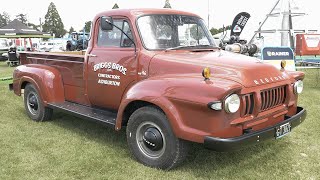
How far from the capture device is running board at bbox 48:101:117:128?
4.82m

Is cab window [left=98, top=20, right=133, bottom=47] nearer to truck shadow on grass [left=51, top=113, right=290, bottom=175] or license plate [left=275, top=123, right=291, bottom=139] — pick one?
truck shadow on grass [left=51, top=113, right=290, bottom=175]

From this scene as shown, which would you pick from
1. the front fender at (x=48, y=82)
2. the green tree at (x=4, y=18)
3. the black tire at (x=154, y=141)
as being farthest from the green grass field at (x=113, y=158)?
the green tree at (x=4, y=18)

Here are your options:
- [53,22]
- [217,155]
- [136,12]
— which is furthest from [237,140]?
[53,22]

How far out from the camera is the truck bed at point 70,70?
5665mm

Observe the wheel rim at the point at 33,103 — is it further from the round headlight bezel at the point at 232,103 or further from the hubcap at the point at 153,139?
the round headlight bezel at the point at 232,103

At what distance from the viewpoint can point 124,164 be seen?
4.44 m

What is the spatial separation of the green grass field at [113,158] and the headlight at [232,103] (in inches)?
37.0

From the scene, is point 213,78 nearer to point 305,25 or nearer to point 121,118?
point 121,118

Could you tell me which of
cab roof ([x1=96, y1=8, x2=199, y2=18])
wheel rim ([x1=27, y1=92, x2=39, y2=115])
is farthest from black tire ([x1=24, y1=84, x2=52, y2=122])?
cab roof ([x1=96, y1=8, x2=199, y2=18])

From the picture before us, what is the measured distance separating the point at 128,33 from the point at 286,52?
5803mm

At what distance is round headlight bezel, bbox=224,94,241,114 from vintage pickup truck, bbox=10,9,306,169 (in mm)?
10

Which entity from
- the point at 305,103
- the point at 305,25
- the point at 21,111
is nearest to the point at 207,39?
the point at 305,103

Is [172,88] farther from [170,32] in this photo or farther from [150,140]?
[170,32]

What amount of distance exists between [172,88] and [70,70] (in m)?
2.61
